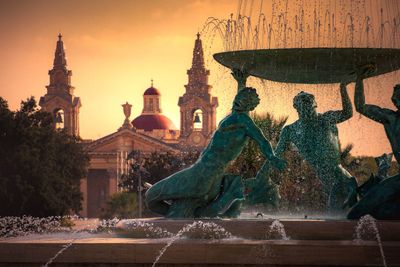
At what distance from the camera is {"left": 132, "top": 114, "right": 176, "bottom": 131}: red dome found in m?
128

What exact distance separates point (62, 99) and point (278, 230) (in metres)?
107

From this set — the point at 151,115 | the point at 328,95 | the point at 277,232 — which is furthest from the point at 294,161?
the point at 151,115

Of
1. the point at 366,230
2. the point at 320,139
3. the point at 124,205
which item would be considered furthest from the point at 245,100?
the point at 124,205

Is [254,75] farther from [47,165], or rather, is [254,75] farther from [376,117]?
[47,165]

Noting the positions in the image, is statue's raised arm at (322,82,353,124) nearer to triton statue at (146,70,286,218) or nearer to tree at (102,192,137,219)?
triton statue at (146,70,286,218)

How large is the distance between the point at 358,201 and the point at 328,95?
3.76 m

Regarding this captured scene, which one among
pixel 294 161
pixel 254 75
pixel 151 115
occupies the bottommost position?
pixel 294 161

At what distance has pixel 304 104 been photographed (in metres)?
16.7

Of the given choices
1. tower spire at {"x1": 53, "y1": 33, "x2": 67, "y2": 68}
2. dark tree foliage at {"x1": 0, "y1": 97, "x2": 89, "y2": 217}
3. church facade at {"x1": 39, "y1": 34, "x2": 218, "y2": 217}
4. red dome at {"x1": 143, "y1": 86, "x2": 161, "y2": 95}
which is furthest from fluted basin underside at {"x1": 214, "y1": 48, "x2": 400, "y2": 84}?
red dome at {"x1": 143, "y1": 86, "x2": 161, "y2": 95}

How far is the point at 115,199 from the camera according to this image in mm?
74875

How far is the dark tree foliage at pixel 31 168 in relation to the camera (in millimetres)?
57375

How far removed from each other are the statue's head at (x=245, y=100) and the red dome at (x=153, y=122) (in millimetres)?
112189

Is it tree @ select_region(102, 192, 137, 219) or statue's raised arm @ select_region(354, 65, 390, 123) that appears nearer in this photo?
statue's raised arm @ select_region(354, 65, 390, 123)

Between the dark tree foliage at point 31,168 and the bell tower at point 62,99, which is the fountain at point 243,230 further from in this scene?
the bell tower at point 62,99
